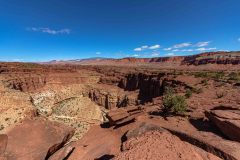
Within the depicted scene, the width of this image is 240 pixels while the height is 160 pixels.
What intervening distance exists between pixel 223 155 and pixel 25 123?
10.1 m

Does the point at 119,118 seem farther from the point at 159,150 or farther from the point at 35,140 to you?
the point at 159,150

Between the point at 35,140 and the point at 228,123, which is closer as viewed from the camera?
the point at 228,123

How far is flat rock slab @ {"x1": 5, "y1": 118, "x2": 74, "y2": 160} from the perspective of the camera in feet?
24.2

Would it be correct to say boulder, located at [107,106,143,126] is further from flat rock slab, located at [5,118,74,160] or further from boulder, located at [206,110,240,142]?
boulder, located at [206,110,240,142]

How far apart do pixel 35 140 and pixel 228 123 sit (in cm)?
899

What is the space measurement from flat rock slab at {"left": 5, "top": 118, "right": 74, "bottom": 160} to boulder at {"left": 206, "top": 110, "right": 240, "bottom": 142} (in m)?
7.58

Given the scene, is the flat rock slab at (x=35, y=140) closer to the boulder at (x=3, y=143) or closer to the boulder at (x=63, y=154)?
the boulder at (x=3, y=143)

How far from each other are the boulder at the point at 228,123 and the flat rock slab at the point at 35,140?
7.58 m

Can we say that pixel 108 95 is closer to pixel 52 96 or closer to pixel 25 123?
Answer: pixel 52 96

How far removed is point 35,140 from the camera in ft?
27.6

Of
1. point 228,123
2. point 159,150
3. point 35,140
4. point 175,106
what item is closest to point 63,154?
point 35,140

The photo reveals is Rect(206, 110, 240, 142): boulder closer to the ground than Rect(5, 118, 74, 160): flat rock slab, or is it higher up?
higher up

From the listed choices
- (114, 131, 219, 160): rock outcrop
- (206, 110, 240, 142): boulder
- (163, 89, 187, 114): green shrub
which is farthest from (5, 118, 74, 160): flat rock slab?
(206, 110, 240, 142): boulder

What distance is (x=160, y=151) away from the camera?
472 cm
